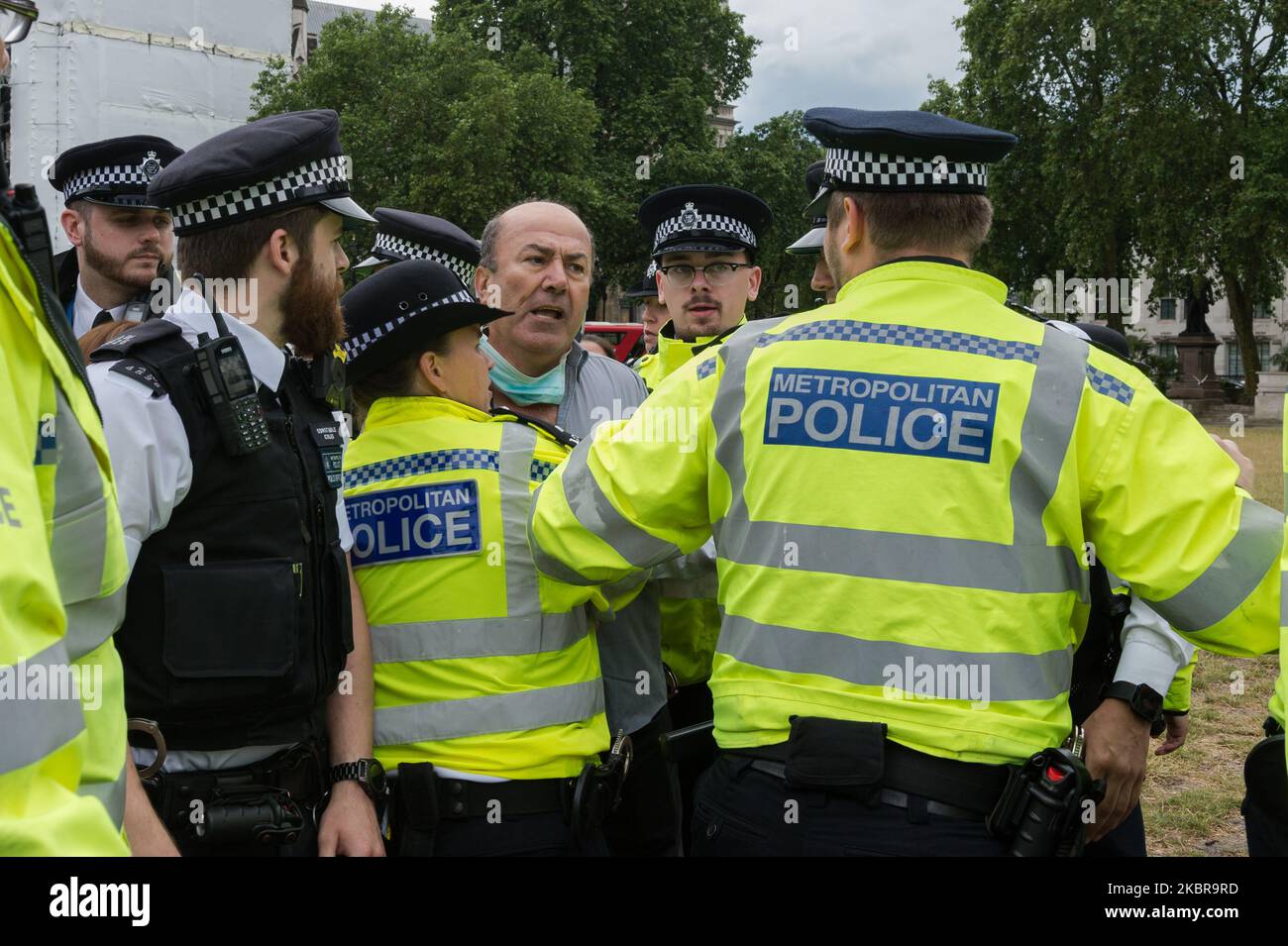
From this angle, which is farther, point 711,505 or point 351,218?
point 351,218

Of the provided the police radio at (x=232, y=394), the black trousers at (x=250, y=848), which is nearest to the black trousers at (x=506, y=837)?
the black trousers at (x=250, y=848)

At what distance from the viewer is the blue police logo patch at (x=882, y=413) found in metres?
2.27

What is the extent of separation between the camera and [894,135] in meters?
2.42

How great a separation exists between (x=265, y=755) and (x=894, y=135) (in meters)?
1.78

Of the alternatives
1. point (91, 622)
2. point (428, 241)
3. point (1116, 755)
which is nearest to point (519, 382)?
point (428, 241)

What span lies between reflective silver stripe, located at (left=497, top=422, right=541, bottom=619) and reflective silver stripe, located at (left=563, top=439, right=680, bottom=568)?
23 cm

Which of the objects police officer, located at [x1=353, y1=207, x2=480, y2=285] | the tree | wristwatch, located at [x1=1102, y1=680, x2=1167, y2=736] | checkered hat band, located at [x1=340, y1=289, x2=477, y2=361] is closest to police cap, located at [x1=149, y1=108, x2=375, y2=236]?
checkered hat band, located at [x1=340, y1=289, x2=477, y2=361]

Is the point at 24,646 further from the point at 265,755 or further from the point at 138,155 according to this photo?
the point at 138,155

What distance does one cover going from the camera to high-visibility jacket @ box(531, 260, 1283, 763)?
2.25 metres

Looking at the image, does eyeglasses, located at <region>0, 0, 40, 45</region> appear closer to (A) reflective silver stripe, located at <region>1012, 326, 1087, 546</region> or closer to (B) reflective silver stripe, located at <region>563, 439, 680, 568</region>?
(B) reflective silver stripe, located at <region>563, 439, 680, 568</region>

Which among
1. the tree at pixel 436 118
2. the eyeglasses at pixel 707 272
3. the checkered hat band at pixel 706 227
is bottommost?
the eyeglasses at pixel 707 272

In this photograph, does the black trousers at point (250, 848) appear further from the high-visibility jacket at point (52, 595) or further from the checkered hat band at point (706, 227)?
the checkered hat band at point (706, 227)

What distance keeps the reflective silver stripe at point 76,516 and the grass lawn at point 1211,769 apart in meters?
3.89
